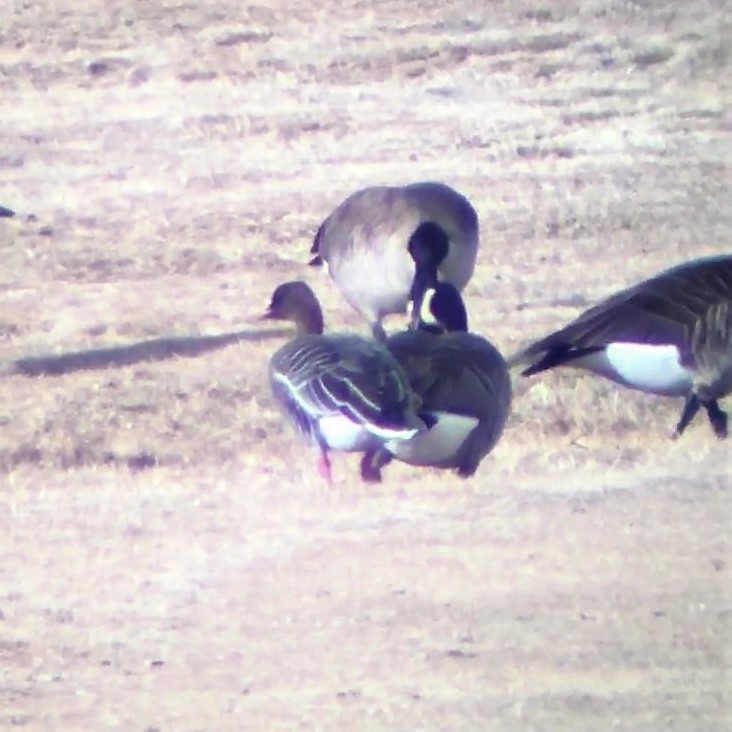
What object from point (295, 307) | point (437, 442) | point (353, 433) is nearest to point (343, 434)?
point (353, 433)

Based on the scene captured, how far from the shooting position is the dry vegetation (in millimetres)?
2020

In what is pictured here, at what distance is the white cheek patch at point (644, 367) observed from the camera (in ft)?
6.81

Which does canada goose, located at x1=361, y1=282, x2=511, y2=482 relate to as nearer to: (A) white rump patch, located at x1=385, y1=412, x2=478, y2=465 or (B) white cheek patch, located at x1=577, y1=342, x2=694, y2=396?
(A) white rump patch, located at x1=385, y1=412, x2=478, y2=465

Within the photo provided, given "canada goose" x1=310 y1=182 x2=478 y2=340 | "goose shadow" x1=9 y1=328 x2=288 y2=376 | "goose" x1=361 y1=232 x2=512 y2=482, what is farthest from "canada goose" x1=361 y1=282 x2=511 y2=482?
"goose shadow" x1=9 y1=328 x2=288 y2=376

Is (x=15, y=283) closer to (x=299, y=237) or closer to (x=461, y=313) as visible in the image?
(x=299, y=237)

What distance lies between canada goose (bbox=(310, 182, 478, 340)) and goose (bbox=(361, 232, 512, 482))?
0.08m

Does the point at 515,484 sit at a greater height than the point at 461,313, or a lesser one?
lesser

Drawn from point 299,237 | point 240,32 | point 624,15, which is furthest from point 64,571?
point 624,15

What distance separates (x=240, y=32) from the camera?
217cm

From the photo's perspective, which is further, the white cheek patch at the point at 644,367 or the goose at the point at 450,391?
the white cheek patch at the point at 644,367

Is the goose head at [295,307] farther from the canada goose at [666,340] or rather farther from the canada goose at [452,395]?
the canada goose at [666,340]

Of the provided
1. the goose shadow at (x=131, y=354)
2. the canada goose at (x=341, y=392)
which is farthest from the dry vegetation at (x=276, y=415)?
the canada goose at (x=341, y=392)

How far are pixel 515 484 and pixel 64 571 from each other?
62cm

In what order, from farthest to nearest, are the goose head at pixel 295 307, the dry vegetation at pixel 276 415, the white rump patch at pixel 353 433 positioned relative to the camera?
the goose head at pixel 295 307
the dry vegetation at pixel 276 415
the white rump patch at pixel 353 433
